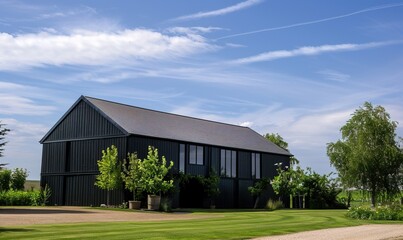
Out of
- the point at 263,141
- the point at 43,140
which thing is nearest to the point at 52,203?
the point at 43,140

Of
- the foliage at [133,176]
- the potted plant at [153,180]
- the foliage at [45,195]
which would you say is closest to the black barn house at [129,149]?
the foliage at [45,195]

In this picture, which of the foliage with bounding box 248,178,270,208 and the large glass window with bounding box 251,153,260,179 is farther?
the large glass window with bounding box 251,153,260,179

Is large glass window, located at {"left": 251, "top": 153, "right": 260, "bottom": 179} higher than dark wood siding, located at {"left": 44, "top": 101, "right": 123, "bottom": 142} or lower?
lower

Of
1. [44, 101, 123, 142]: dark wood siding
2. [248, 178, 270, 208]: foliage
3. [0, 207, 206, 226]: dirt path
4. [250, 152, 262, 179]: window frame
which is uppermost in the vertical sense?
[44, 101, 123, 142]: dark wood siding

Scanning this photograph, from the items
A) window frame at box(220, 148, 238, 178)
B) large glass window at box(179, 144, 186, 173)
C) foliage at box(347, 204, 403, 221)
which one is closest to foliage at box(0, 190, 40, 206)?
large glass window at box(179, 144, 186, 173)

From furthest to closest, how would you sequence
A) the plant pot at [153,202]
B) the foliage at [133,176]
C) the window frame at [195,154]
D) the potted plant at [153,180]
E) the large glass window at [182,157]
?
the window frame at [195,154] → the large glass window at [182,157] → the foliage at [133,176] → the potted plant at [153,180] → the plant pot at [153,202]

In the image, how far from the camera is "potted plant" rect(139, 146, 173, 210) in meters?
39.8

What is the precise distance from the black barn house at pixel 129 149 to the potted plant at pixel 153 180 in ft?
11.3

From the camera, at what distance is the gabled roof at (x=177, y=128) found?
46.0m

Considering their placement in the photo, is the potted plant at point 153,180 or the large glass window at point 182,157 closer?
the potted plant at point 153,180

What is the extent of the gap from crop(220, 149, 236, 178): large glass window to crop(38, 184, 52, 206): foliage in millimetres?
16198

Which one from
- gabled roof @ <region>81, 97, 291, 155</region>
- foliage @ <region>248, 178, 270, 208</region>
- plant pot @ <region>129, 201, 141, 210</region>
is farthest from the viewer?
foliage @ <region>248, 178, 270, 208</region>

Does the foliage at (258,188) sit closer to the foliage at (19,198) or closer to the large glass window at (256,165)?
the large glass window at (256,165)

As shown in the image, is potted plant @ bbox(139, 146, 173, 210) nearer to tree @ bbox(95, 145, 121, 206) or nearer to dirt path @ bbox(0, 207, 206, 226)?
tree @ bbox(95, 145, 121, 206)
